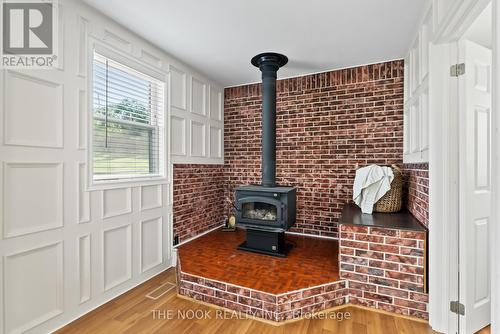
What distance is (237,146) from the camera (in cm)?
417

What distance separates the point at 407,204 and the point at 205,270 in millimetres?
2433

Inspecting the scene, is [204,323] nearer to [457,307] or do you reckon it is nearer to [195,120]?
[457,307]

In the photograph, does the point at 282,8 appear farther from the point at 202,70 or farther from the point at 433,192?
the point at 433,192

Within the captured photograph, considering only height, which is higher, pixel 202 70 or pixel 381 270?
pixel 202 70

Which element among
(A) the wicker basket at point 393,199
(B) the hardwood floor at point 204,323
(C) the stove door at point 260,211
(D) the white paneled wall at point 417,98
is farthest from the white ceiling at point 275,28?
(B) the hardwood floor at point 204,323

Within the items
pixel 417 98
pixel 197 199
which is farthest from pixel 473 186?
pixel 197 199

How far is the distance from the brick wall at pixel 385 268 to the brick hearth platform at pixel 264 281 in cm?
17

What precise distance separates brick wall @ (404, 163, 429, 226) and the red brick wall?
0.48m

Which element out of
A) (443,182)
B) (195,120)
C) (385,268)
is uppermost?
(195,120)

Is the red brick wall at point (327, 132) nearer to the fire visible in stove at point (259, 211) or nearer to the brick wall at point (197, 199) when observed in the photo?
the brick wall at point (197, 199)

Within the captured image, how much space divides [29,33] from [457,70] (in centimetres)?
308

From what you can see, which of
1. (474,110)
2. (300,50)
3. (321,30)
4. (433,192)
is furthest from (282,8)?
(433,192)

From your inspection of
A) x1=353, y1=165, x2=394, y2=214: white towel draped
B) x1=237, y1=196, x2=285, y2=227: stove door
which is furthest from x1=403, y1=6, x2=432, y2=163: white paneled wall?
x1=237, y1=196, x2=285, y2=227: stove door

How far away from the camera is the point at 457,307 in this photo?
178 centimetres
